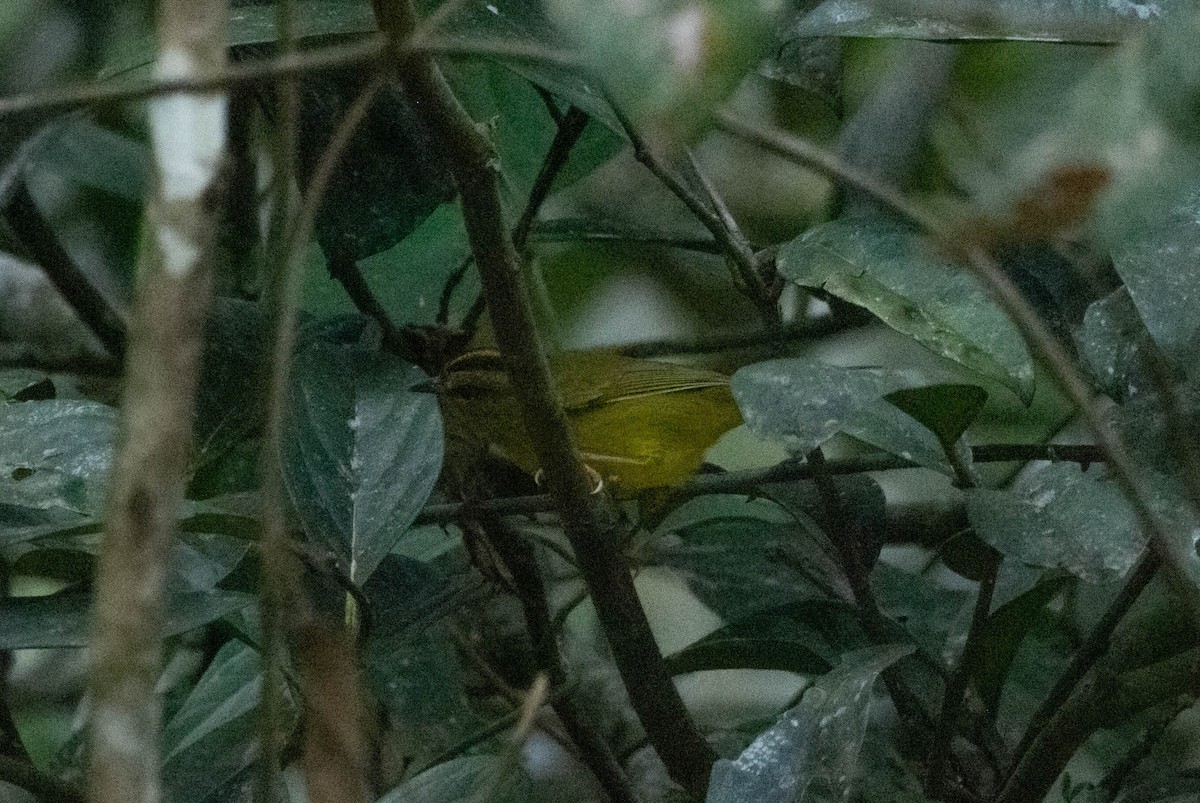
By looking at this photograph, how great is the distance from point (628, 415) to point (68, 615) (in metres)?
1.46

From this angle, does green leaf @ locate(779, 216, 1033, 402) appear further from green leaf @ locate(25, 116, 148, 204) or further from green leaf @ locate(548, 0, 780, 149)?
green leaf @ locate(25, 116, 148, 204)

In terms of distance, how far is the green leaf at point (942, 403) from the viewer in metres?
1.18

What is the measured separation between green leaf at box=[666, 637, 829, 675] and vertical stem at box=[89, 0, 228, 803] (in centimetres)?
→ 96

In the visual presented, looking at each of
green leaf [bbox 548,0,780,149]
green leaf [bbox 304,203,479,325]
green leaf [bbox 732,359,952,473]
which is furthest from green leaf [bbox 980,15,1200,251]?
green leaf [bbox 304,203,479,325]

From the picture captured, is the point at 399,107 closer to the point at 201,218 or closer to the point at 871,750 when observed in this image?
the point at 871,750

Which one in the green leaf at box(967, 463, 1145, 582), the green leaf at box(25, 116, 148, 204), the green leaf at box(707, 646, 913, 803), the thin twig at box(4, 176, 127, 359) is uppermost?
the green leaf at box(25, 116, 148, 204)

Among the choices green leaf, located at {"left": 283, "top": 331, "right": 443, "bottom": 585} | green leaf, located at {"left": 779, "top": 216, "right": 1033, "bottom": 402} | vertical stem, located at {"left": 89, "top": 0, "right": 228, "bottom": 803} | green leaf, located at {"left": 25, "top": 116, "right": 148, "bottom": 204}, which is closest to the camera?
vertical stem, located at {"left": 89, "top": 0, "right": 228, "bottom": 803}

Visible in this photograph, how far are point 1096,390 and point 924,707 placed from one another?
0.46 m

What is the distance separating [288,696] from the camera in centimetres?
138

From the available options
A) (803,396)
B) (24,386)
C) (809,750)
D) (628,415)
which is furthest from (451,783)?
(628,415)

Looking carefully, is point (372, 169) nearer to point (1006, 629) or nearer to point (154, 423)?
point (1006, 629)

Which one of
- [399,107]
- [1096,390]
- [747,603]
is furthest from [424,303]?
[1096,390]

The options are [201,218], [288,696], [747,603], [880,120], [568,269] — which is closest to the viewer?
[201,218]

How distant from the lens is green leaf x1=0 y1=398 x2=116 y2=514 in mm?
1192
